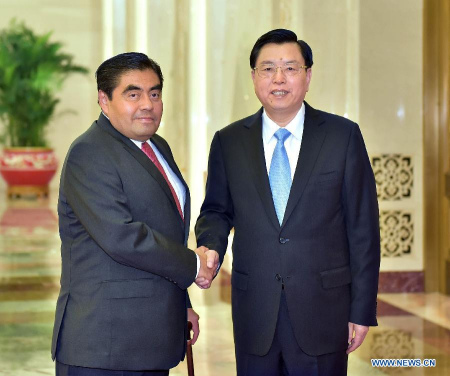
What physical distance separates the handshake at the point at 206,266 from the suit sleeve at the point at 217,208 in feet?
0.34

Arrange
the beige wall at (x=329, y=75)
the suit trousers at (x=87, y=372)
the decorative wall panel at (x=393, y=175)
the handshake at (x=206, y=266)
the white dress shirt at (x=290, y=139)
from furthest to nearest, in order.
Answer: the decorative wall panel at (x=393, y=175)
the beige wall at (x=329, y=75)
the white dress shirt at (x=290, y=139)
the handshake at (x=206, y=266)
the suit trousers at (x=87, y=372)

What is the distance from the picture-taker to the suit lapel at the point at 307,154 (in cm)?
Answer: 296

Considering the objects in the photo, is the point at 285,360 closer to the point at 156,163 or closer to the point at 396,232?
the point at 156,163

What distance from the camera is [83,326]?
105 inches

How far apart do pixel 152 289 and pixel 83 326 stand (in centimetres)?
25

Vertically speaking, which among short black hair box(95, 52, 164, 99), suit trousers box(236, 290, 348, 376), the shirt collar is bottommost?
suit trousers box(236, 290, 348, 376)

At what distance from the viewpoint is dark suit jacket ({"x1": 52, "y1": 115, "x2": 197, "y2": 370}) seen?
2.60 metres

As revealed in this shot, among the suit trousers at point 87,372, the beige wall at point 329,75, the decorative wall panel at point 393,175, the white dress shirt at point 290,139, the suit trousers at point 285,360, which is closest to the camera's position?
the suit trousers at point 87,372

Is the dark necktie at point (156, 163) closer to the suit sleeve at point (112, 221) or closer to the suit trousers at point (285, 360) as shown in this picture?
the suit sleeve at point (112, 221)
